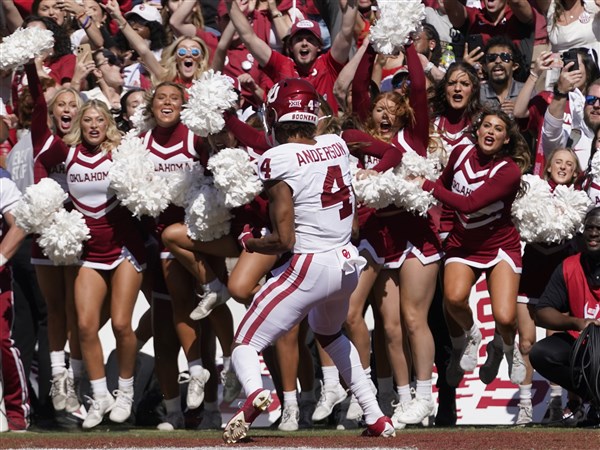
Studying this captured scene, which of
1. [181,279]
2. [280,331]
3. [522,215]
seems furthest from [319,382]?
[280,331]

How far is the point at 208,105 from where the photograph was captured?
319 inches

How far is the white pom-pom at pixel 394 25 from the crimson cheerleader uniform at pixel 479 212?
93cm

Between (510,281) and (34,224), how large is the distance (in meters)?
3.35

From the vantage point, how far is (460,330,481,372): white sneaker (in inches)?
344

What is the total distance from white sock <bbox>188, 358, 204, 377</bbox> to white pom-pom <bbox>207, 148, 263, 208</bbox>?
1.33m

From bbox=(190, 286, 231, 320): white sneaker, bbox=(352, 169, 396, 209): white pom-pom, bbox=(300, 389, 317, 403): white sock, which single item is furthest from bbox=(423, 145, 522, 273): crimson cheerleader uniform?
bbox=(190, 286, 231, 320): white sneaker

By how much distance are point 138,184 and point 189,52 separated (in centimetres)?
130

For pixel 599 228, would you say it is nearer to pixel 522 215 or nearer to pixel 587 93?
pixel 522 215

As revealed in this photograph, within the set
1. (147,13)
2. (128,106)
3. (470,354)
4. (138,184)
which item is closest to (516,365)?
(470,354)

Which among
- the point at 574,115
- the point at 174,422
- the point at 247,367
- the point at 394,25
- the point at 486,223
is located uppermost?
the point at 394,25

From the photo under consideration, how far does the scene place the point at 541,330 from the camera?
974 cm

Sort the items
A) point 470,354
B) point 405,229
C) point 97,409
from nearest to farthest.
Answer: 1. point 405,229
2. point 470,354
3. point 97,409

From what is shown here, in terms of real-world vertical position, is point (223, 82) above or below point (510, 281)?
above

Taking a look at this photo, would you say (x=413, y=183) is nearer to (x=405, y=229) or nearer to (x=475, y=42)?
(x=405, y=229)
